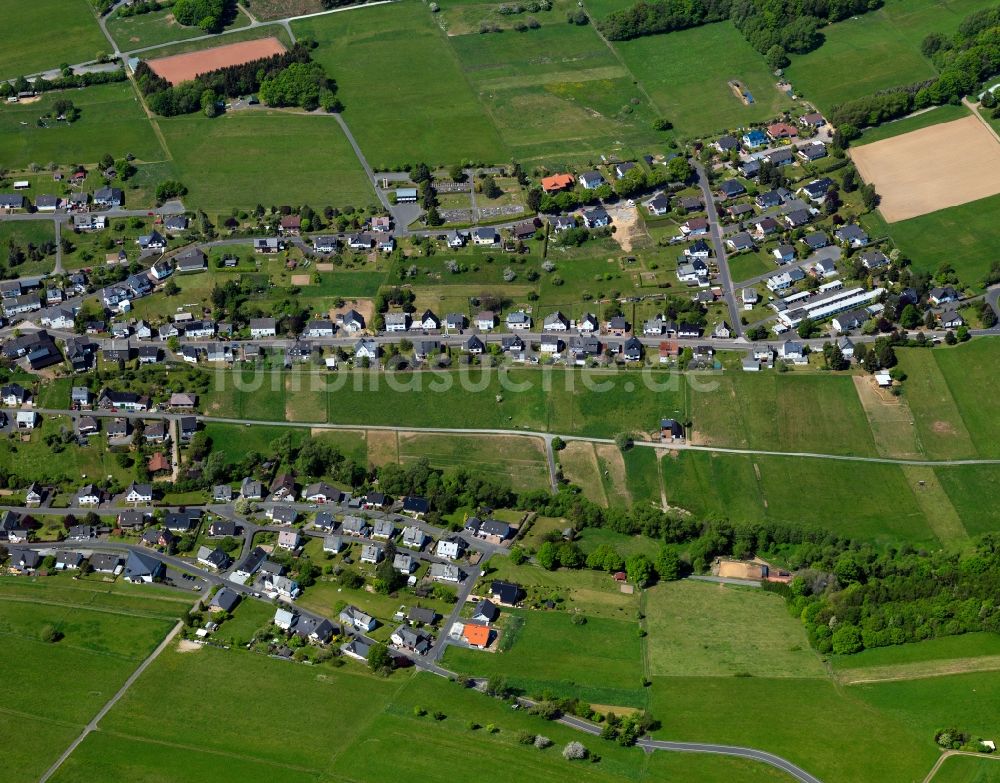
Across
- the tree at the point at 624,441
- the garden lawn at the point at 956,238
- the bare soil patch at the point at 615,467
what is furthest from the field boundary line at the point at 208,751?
the garden lawn at the point at 956,238

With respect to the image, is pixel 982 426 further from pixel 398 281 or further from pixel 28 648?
pixel 28 648

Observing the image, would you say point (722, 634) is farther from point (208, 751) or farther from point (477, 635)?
point (208, 751)

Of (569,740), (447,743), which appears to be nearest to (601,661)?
(569,740)

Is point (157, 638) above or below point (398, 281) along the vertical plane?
below

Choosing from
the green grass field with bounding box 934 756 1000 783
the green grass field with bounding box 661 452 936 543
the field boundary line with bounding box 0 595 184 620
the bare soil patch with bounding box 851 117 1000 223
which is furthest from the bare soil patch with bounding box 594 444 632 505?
the bare soil patch with bounding box 851 117 1000 223

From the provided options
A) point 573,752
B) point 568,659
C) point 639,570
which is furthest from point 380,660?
point 639,570
